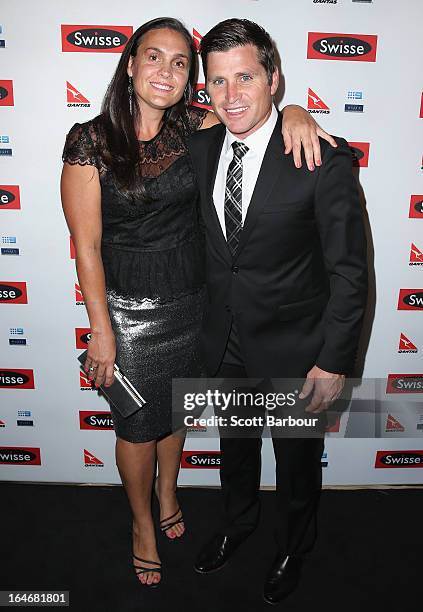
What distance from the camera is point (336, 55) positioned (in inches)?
96.0

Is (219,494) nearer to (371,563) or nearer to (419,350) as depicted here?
(371,563)

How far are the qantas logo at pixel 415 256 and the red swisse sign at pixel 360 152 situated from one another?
1.58 ft

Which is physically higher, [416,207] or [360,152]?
[360,152]

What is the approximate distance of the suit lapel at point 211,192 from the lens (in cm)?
195

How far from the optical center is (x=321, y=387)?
196 cm

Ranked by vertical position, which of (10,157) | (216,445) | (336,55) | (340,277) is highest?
(336,55)

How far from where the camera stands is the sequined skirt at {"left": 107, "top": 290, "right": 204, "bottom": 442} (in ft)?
7.11

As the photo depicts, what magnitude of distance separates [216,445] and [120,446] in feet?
2.73

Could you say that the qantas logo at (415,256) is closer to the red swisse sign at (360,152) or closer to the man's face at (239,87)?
the red swisse sign at (360,152)

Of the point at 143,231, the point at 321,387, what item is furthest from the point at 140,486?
the point at 143,231

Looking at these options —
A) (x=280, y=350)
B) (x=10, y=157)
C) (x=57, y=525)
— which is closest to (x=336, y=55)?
(x=280, y=350)

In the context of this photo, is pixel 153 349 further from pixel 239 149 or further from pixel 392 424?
pixel 392 424

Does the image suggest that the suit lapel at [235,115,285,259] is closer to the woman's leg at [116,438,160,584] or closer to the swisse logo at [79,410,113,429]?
the woman's leg at [116,438,160,584]

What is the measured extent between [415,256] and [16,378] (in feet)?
6.98
